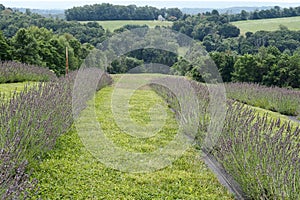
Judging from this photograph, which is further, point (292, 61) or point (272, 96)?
point (292, 61)

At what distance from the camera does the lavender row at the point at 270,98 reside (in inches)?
312

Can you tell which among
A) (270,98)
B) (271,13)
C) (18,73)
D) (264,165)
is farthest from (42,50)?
(271,13)

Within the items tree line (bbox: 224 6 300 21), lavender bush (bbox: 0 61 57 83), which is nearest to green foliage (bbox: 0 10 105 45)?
lavender bush (bbox: 0 61 57 83)

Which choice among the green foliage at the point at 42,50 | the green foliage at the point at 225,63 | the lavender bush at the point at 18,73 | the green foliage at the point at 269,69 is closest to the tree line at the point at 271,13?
the green foliage at the point at 225,63

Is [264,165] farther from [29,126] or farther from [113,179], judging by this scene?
[29,126]

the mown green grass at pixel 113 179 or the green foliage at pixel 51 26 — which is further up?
the green foliage at pixel 51 26

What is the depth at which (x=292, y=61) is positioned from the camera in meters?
14.3

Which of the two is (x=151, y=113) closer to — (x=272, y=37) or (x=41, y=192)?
(x=41, y=192)

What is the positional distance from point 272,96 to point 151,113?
4.07 m

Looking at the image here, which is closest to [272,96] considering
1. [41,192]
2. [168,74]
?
[168,74]

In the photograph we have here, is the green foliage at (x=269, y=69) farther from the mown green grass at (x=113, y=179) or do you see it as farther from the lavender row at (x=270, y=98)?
the mown green grass at (x=113, y=179)

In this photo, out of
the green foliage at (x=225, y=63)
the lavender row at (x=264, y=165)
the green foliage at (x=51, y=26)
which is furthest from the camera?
the green foliage at (x=51, y=26)

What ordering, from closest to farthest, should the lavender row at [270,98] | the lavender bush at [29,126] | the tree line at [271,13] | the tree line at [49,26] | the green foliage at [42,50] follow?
the lavender bush at [29,126], the lavender row at [270,98], the green foliage at [42,50], the tree line at [49,26], the tree line at [271,13]

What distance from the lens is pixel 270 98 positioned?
28.0 ft
